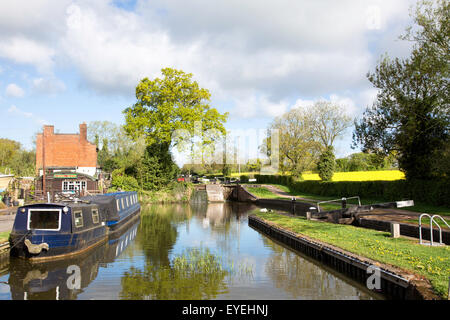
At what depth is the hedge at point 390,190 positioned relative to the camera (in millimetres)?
22266

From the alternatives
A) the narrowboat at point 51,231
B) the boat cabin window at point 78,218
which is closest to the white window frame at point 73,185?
the narrowboat at point 51,231

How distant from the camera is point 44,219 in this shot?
45.2 ft

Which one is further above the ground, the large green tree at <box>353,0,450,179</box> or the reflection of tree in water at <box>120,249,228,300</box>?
the large green tree at <box>353,0,450,179</box>

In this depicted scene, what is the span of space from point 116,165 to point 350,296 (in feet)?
131

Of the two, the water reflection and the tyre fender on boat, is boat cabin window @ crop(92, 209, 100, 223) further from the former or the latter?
the tyre fender on boat

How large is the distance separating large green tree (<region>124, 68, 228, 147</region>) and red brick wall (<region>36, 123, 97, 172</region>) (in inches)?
262

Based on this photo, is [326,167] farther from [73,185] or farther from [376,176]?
[73,185]

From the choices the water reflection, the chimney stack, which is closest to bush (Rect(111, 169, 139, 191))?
the chimney stack

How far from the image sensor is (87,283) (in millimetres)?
10883

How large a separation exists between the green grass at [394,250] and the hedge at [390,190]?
9.73m

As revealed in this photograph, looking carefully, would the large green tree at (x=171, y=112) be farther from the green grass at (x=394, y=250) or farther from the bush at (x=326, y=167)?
the green grass at (x=394, y=250)

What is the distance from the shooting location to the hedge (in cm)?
2227

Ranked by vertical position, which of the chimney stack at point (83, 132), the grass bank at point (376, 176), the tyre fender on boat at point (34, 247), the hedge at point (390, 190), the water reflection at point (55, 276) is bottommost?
the water reflection at point (55, 276)
